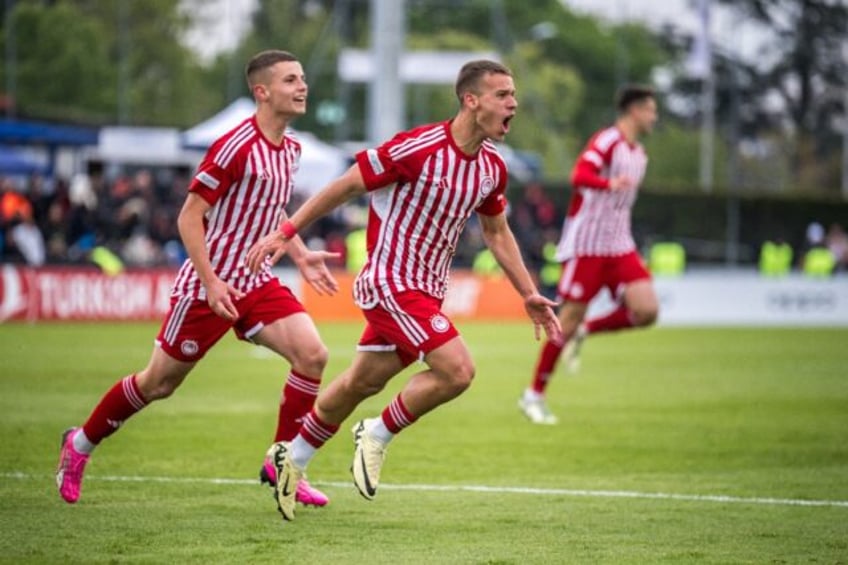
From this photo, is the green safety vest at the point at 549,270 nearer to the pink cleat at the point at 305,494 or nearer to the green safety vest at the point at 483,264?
the green safety vest at the point at 483,264

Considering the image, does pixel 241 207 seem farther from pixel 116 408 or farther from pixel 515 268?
pixel 515 268

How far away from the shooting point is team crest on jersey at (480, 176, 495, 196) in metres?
9.15

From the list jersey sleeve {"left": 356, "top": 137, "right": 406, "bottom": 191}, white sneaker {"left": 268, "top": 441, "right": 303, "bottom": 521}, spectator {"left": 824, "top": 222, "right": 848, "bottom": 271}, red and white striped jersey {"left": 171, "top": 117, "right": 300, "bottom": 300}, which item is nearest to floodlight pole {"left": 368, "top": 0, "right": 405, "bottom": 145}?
spectator {"left": 824, "top": 222, "right": 848, "bottom": 271}

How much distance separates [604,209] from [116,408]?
6.95 metres

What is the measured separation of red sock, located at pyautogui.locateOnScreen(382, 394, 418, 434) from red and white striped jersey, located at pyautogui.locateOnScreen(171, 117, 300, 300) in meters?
1.09

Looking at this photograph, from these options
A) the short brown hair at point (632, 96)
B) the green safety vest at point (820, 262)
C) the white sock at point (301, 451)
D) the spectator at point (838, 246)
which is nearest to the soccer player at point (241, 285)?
the white sock at point (301, 451)

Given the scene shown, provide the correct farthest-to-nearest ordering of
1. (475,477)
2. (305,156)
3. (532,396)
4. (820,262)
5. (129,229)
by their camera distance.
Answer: (820,262)
(305,156)
(129,229)
(532,396)
(475,477)

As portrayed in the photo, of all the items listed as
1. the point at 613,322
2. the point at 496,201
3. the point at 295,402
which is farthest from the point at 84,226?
the point at 496,201

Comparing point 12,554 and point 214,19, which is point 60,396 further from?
point 214,19

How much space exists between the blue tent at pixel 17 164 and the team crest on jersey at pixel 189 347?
32.4 meters

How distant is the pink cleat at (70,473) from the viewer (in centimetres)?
941

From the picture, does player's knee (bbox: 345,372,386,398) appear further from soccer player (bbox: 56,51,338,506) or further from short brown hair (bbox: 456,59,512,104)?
short brown hair (bbox: 456,59,512,104)

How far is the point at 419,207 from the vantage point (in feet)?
29.8

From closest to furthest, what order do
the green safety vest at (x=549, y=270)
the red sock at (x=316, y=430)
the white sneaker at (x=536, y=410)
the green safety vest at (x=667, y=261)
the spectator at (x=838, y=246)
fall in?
the red sock at (x=316, y=430) < the white sneaker at (x=536, y=410) < the green safety vest at (x=549, y=270) < the green safety vest at (x=667, y=261) < the spectator at (x=838, y=246)
